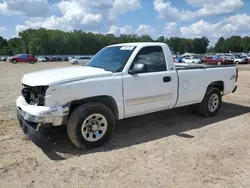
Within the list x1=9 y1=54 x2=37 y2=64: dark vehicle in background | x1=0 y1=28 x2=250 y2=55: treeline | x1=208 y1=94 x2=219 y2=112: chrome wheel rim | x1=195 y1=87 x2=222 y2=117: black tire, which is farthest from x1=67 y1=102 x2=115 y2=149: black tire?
x1=0 y1=28 x2=250 y2=55: treeline

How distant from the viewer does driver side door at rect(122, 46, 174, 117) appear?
4594 mm

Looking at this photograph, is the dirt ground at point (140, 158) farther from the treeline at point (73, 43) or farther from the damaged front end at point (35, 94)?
the treeline at point (73, 43)

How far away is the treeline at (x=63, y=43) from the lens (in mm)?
106250

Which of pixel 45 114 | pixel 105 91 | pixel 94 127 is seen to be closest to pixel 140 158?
pixel 94 127

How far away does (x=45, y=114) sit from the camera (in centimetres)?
379

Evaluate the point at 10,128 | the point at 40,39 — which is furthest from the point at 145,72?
the point at 40,39

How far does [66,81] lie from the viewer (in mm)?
3918

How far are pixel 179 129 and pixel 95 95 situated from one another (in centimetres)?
226

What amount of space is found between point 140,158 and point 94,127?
96 cm

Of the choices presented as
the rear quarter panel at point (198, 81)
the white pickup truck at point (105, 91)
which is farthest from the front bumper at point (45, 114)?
the rear quarter panel at point (198, 81)

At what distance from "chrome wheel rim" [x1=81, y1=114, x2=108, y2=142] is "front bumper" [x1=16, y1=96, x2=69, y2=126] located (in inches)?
14.5

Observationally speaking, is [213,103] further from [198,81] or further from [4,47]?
[4,47]

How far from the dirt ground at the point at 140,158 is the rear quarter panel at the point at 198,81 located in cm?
65

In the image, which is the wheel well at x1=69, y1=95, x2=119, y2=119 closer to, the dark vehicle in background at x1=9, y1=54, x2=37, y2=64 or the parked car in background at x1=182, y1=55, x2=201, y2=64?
the parked car in background at x1=182, y1=55, x2=201, y2=64
